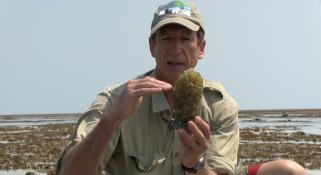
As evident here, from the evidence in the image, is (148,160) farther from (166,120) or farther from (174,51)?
(174,51)

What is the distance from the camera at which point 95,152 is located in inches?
166

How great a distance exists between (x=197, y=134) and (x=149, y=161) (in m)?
1.05

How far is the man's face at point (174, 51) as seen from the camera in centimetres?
491

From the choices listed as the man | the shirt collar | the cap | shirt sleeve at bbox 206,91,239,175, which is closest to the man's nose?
the man

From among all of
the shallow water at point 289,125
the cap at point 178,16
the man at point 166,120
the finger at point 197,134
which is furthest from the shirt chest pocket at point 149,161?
the shallow water at point 289,125

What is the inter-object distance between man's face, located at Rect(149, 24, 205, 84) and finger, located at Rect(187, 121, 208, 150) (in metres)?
1.01

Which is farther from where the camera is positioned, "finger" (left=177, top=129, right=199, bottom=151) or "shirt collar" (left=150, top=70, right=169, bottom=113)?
"shirt collar" (left=150, top=70, right=169, bottom=113)

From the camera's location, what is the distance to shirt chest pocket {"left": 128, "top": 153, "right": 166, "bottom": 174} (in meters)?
4.90

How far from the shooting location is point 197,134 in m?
4.02

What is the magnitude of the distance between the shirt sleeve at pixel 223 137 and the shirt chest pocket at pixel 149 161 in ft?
1.57

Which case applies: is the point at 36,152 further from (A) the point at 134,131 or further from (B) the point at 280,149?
(A) the point at 134,131

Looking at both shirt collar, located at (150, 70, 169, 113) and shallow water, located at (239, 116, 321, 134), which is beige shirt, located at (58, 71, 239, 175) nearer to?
shirt collar, located at (150, 70, 169, 113)

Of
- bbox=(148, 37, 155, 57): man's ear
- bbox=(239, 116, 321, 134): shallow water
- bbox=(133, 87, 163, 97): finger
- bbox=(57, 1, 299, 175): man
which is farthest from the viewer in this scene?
bbox=(239, 116, 321, 134): shallow water

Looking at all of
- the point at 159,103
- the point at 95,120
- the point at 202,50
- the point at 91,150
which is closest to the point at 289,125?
the point at 202,50
